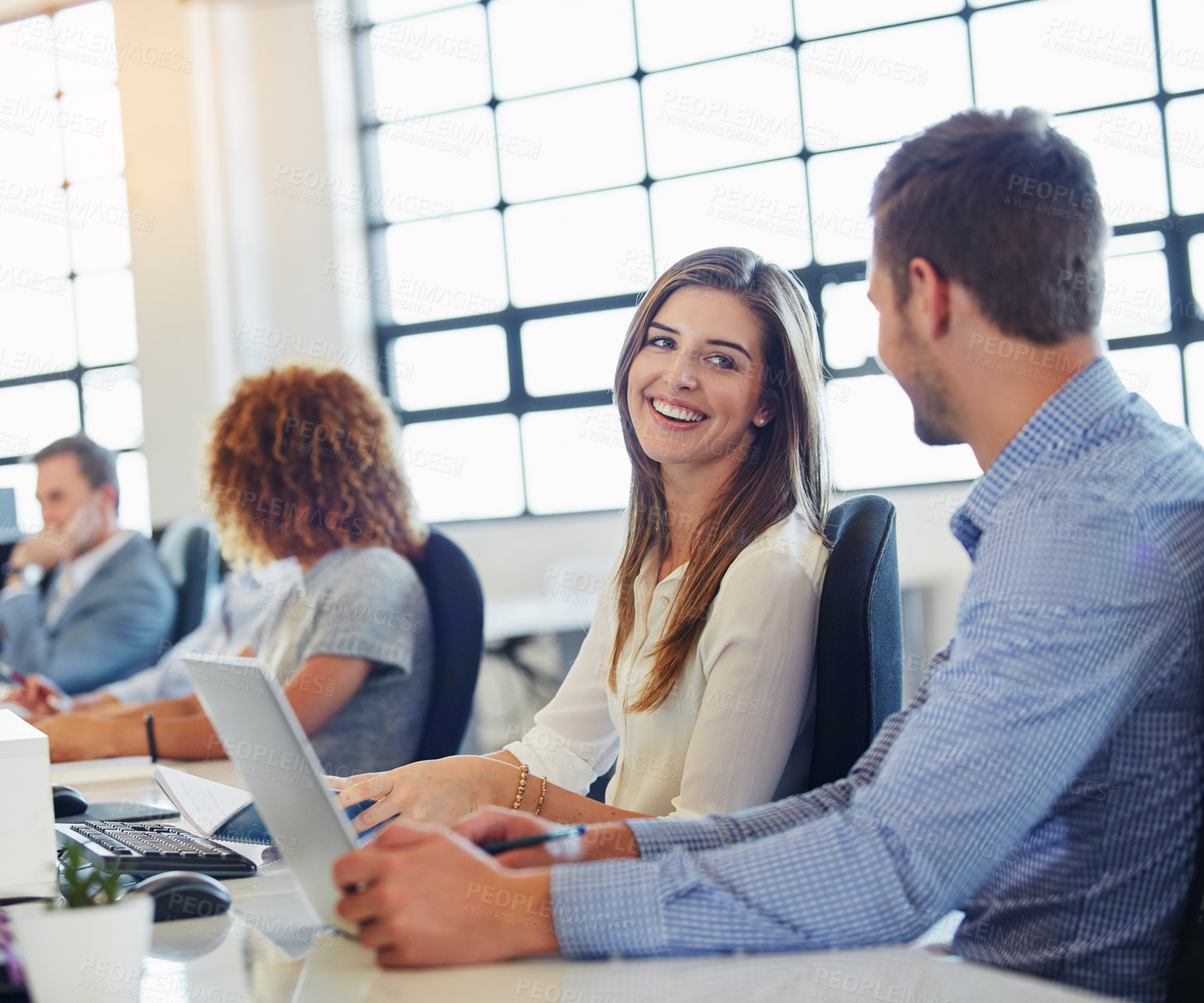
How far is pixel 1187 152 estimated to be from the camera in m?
3.68

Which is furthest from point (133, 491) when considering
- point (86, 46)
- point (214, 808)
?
point (214, 808)

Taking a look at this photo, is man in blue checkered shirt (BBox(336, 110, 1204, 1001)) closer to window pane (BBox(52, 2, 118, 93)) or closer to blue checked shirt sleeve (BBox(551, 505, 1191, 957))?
blue checked shirt sleeve (BBox(551, 505, 1191, 957))

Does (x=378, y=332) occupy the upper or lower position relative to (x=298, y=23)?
lower

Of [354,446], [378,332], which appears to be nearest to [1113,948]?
[354,446]

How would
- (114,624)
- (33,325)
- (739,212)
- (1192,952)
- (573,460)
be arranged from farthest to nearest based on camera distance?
(33,325), (573,460), (739,212), (114,624), (1192,952)

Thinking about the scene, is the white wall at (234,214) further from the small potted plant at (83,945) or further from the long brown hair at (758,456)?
the small potted plant at (83,945)

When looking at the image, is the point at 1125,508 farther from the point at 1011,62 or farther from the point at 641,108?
the point at 641,108

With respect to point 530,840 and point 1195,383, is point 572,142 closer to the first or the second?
point 1195,383

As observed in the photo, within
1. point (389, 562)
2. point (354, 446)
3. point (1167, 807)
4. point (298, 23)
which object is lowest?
point (1167, 807)

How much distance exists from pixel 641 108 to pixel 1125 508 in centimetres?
393

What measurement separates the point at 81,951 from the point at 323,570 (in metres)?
1.35

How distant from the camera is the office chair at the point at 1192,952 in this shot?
0.82 m

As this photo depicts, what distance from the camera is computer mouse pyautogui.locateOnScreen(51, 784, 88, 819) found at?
4.94 ft

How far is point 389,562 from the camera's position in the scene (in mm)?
1964
